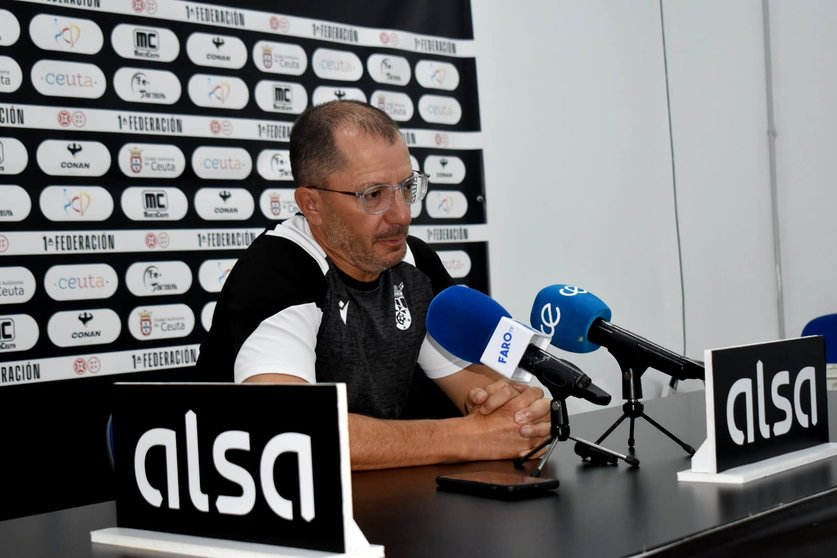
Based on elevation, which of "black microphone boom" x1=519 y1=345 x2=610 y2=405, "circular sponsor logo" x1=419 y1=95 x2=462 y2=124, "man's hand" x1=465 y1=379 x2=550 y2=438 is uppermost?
"circular sponsor logo" x1=419 y1=95 x2=462 y2=124

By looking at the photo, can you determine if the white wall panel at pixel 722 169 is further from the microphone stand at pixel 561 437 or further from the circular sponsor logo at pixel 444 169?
the microphone stand at pixel 561 437

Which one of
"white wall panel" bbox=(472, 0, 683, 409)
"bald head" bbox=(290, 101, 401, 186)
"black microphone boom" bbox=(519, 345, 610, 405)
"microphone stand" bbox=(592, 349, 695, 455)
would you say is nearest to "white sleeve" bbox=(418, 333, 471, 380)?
"bald head" bbox=(290, 101, 401, 186)

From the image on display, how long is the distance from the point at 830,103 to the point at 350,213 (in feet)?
8.76

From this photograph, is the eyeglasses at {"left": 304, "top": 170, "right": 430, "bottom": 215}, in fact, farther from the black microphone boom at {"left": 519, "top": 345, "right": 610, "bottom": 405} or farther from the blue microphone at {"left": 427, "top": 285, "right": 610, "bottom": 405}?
the black microphone boom at {"left": 519, "top": 345, "right": 610, "bottom": 405}

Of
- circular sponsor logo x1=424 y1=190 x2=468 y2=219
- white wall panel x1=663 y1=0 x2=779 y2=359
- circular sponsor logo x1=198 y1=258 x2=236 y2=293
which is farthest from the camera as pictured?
white wall panel x1=663 y1=0 x2=779 y2=359

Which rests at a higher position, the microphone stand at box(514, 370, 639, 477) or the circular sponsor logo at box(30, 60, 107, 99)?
the circular sponsor logo at box(30, 60, 107, 99)

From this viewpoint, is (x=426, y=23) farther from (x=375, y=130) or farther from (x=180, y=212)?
(x=375, y=130)

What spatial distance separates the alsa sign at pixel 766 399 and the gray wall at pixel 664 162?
7.13 ft

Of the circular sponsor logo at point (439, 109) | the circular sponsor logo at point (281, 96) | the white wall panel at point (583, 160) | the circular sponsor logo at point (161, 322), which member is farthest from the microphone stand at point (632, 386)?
the circular sponsor logo at point (439, 109)

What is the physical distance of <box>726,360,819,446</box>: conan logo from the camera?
1.19 meters

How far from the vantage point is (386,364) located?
5.95 feet

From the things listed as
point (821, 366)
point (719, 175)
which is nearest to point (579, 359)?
point (719, 175)

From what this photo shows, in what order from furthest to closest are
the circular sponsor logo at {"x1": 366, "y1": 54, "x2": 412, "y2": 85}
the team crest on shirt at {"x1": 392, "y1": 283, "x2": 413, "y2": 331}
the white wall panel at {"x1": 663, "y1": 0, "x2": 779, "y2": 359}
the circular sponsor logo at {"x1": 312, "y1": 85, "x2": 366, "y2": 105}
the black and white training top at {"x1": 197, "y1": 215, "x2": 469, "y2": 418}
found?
the white wall panel at {"x1": 663, "y1": 0, "x2": 779, "y2": 359}, the circular sponsor logo at {"x1": 366, "y1": 54, "x2": 412, "y2": 85}, the circular sponsor logo at {"x1": 312, "y1": 85, "x2": 366, "y2": 105}, the team crest on shirt at {"x1": 392, "y1": 283, "x2": 413, "y2": 331}, the black and white training top at {"x1": 197, "y1": 215, "x2": 469, "y2": 418}

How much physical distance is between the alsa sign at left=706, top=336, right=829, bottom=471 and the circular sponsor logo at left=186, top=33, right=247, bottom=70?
79.8 inches
